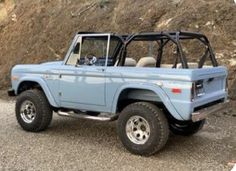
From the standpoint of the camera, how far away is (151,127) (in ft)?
21.1

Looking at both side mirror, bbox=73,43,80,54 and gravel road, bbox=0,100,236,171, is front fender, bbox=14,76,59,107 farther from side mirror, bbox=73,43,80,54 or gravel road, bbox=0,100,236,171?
side mirror, bbox=73,43,80,54

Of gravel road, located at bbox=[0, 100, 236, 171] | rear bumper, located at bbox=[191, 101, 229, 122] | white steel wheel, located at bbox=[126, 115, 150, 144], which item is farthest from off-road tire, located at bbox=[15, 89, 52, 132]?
rear bumper, located at bbox=[191, 101, 229, 122]

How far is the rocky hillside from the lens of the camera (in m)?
12.3

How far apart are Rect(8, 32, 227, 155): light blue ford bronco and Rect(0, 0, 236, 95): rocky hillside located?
4276 mm

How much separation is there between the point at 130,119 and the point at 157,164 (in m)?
0.88

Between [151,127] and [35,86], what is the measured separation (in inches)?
118

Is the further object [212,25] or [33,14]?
[33,14]

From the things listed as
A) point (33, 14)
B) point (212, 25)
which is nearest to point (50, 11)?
point (33, 14)

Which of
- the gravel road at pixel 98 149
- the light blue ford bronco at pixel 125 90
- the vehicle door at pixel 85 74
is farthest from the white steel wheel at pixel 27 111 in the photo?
the vehicle door at pixel 85 74

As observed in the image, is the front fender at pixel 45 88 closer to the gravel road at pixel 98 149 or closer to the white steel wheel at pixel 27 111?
the white steel wheel at pixel 27 111

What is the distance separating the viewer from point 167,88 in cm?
629

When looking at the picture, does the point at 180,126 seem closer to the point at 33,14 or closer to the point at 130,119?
the point at 130,119

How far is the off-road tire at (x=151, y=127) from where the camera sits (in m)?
6.41

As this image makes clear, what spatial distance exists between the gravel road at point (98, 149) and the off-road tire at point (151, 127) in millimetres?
148
